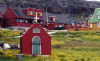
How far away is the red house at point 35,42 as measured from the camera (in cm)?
4288

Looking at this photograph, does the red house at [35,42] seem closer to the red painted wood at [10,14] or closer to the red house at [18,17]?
the red house at [18,17]

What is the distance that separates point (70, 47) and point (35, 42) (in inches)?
305

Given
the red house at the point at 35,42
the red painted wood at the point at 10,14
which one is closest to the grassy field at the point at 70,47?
the red house at the point at 35,42

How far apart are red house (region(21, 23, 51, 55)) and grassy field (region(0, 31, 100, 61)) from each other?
1.34m

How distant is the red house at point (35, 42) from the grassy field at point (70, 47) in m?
1.34

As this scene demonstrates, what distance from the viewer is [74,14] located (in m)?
140

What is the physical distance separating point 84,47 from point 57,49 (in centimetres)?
440

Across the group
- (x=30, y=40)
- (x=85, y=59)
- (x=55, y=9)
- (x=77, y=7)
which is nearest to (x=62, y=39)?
(x=30, y=40)

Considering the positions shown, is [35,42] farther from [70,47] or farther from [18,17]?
[18,17]

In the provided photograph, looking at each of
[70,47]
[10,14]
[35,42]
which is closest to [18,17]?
[10,14]

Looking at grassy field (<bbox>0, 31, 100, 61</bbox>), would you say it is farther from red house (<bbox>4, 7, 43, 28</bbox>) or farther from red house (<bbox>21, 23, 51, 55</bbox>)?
red house (<bbox>4, 7, 43, 28</bbox>)

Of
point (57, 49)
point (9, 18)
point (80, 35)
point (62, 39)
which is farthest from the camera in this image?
point (9, 18)

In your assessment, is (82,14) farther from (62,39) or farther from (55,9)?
(62,39)

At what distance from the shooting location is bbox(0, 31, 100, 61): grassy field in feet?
→ 127
